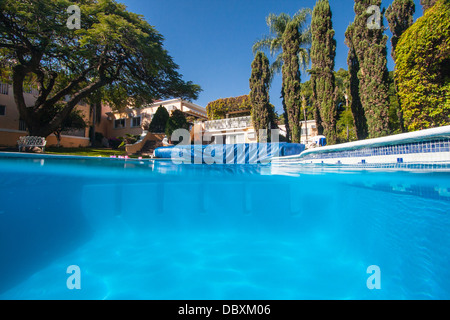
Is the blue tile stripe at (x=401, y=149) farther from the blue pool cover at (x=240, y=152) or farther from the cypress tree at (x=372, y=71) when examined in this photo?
the cypress tree at (x=372, y=71)

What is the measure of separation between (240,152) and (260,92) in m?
8.39

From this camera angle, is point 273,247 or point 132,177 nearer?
point 273,247

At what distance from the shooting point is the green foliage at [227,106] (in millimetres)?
23641

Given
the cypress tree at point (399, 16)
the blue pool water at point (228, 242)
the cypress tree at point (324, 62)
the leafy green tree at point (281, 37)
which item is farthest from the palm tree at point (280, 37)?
the blue pool water at point (228, 242)

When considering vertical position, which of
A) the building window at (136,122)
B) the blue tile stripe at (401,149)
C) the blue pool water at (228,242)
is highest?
the building window at (136,122)

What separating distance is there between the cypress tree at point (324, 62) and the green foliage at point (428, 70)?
348 centimetres

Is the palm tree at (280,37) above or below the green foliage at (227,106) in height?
above

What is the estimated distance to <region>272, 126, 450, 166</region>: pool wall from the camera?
4.30m

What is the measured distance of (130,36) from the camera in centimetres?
1318

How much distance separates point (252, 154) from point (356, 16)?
31.4ft

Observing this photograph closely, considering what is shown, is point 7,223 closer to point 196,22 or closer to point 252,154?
point 252,154

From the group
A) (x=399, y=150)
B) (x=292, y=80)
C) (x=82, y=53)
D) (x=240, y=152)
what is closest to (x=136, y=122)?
(x=82, y=53)

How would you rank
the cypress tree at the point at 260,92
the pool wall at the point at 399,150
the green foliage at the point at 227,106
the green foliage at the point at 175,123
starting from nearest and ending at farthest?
1. the pool wall at the point at 399,150
2. the cypress tree at the point at 260,92
3. the green foliage at the point at 175,123
4. the green foliage at the point at 227,106

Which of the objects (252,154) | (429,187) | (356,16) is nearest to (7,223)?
(429,187)
